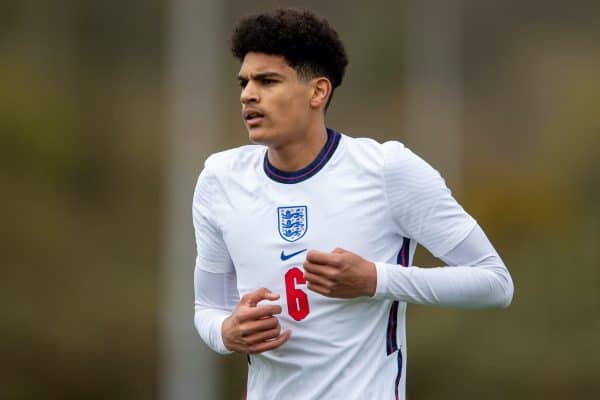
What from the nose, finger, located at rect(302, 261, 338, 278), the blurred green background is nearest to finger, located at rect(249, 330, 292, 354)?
finger, located at rect(302, 261, 338, 278)

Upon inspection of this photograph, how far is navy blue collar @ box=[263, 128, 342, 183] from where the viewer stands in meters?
3.06

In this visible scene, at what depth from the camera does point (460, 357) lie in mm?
9727

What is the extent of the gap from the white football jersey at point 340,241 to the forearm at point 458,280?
5 cm

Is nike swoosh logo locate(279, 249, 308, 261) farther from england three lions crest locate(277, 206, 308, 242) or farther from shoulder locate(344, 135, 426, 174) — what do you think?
shoulder locate(344, 135, 426, 174)

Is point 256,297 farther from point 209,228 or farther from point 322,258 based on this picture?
point 209,228

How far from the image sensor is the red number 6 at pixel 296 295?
300 cm

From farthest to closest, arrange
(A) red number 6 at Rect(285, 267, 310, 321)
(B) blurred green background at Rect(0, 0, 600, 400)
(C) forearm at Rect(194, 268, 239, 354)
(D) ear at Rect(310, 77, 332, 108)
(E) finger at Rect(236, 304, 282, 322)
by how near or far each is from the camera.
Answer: (B) blurred green background at Rect(0, 0, 600, 400), (C) forearm at Rect(194, 268, 239, 354), (D) ear at Rect(310, 77, 332, 108), (A) red number 6 at Rect(285, 267, 310, 321), (E) finger at Rect(236, 304, 282, 322)

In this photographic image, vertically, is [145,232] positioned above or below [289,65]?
below

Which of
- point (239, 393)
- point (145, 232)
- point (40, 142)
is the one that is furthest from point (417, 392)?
point (40, 142)

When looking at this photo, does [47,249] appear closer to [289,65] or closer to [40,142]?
[40,142]

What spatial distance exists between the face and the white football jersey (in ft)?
0.33

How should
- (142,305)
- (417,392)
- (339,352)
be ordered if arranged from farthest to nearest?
(142,305) → (417,392) → (339,352)

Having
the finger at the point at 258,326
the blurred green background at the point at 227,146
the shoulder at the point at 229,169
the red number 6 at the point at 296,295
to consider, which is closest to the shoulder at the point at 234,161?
the shoulder at the point at 229,169

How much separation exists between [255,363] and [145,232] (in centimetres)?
833
